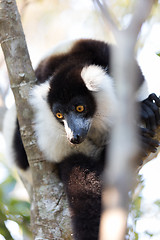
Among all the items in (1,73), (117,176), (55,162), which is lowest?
(55,162)

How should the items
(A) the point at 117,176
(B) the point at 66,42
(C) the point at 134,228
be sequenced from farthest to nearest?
(B) the point at 66,42 → (C) the point at 134,228 → (A) the point at 117,176

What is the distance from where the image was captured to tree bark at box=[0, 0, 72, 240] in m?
2.62

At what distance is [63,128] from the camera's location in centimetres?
304

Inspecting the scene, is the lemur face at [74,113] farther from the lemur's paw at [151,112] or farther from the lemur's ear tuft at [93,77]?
the lemur's paw at [151,112]

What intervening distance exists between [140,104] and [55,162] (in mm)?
877

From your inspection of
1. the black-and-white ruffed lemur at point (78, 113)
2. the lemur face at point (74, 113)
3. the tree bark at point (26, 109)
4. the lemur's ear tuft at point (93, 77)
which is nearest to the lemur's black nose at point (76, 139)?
the black-and-white ruffed lemur at point (78, 113)

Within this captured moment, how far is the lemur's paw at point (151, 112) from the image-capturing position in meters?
2.37

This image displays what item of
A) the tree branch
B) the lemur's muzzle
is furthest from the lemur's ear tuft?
the tree branch

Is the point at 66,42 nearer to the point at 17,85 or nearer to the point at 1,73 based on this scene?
the point at 17,85

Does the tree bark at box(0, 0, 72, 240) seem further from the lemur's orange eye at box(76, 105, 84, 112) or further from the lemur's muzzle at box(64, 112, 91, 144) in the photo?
the lemur's orange eye at box(76, 105, 84, 112)

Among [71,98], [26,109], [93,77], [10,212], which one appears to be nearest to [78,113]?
[71,98]

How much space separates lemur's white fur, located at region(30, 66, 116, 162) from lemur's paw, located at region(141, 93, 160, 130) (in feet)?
1.17

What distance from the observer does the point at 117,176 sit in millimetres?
808

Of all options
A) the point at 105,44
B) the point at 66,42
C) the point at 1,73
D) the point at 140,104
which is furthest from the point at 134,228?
the point at 1,73
